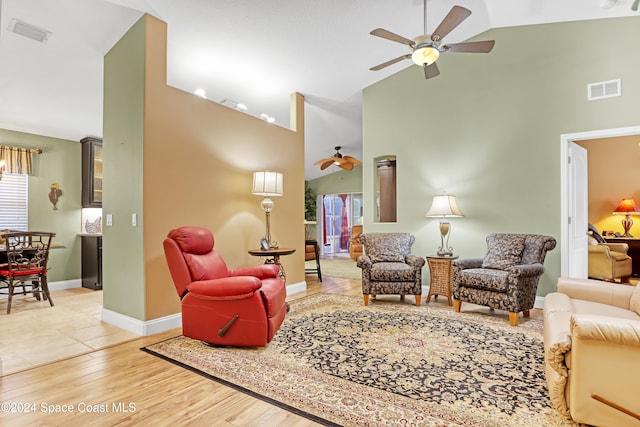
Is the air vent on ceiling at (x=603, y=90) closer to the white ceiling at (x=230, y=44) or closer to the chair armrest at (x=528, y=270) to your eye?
the white ceiling at (x=230, y=44)

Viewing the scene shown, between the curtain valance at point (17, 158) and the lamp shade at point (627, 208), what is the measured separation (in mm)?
9833

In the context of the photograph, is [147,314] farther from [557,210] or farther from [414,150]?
[557,210]

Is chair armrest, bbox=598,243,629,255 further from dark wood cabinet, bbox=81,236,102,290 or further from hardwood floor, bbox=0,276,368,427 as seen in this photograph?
dark wood cabinet, bbox=81,236,102,290

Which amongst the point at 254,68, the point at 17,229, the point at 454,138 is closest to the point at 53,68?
the point at 254,68

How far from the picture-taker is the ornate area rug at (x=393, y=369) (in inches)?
73.0

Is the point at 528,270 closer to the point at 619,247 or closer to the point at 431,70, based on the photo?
the point at 431,70

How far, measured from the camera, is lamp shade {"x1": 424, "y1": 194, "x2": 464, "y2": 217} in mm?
4395

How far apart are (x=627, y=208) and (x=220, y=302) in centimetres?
704

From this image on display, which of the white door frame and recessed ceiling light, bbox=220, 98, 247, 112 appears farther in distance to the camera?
recessed ceiling light, bbox=220, 98, 247, 112

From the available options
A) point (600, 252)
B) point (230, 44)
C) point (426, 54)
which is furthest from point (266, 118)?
point (600, 252)

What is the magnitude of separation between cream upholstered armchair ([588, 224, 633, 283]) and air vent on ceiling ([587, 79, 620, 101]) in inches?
97.4

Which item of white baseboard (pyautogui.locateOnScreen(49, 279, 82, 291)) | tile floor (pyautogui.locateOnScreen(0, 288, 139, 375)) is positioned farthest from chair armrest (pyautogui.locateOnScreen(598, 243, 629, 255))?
white baseboard (pyautogui.locateOnScreen(49, 279, 82, 291))

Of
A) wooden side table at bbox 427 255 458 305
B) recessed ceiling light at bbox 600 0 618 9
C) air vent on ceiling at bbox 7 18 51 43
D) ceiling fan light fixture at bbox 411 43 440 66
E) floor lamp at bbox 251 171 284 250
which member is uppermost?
recessed ceiling light at bbox 600 0 618 9

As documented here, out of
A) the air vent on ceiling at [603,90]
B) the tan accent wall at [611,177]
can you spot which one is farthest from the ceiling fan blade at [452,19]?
the tan accent wall at [611,177]
